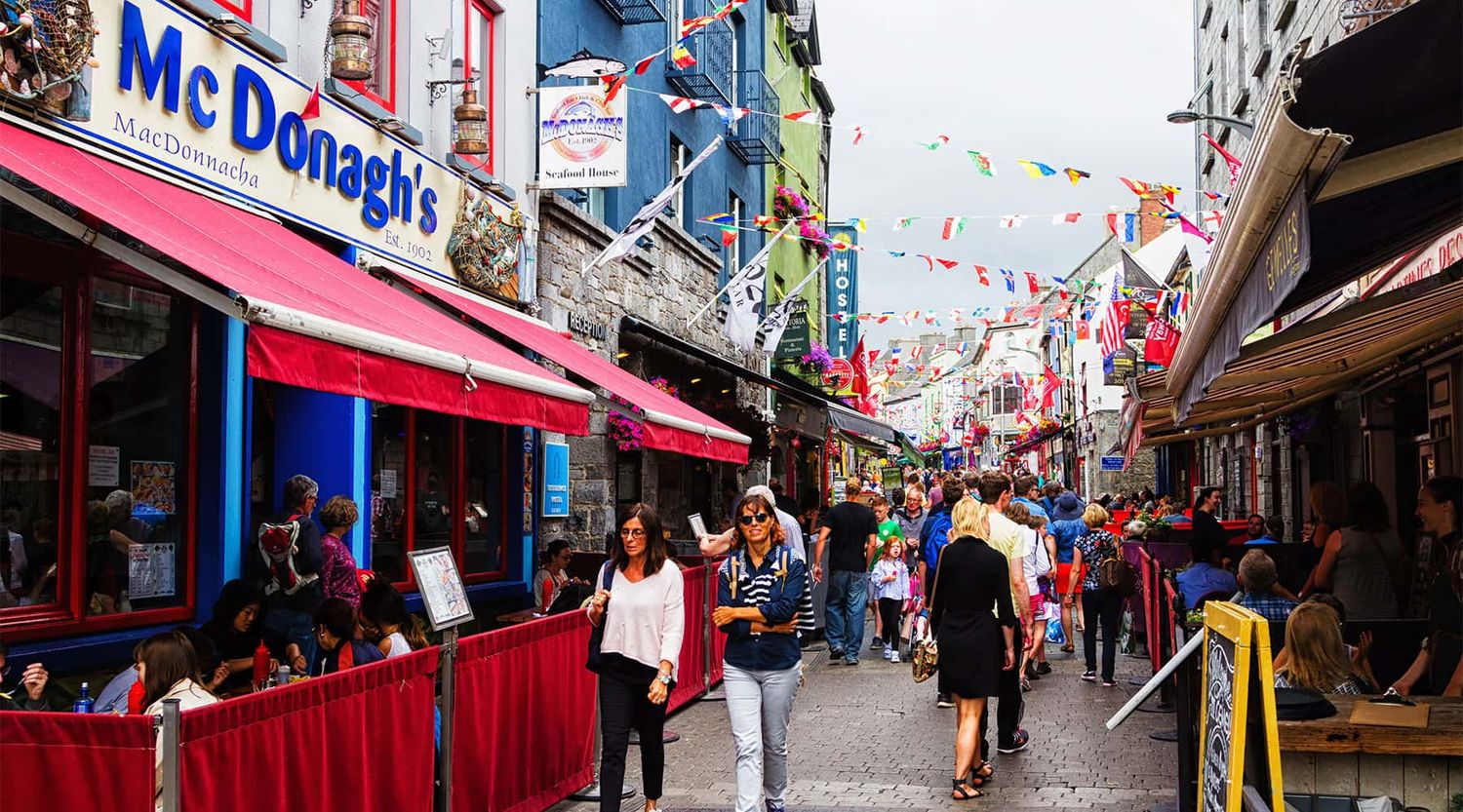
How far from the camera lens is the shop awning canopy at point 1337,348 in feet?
25.8

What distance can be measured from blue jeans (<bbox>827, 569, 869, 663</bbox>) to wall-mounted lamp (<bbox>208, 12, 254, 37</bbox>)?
24.8 feet

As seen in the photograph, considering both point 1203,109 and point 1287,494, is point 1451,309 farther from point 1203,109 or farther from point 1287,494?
point 1203,109

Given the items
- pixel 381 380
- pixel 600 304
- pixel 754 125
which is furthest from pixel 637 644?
pixel 754 125

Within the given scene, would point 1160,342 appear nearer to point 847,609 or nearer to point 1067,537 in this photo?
point 1067,537

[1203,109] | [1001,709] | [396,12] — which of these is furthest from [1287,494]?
[396,12]

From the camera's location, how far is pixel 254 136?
346 inches

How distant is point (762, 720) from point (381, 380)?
2497 mm

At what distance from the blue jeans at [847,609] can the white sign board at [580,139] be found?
4.41 meters

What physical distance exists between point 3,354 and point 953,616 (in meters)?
5.23

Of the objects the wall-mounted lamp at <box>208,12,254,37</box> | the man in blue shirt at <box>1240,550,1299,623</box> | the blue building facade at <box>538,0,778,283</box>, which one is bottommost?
the man in blue shirt at <box>1240,550,1299,623</box>

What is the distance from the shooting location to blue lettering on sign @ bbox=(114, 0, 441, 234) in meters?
7.61

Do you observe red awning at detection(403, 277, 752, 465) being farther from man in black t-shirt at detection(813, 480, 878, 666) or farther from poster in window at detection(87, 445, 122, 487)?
poster in window at detection(87, 445, 122, 487)

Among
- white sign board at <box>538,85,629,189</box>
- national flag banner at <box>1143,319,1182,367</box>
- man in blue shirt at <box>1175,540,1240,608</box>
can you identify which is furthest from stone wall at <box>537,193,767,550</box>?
national flag banner at <box>1143,319,1182,367</box>

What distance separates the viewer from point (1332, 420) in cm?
1778
